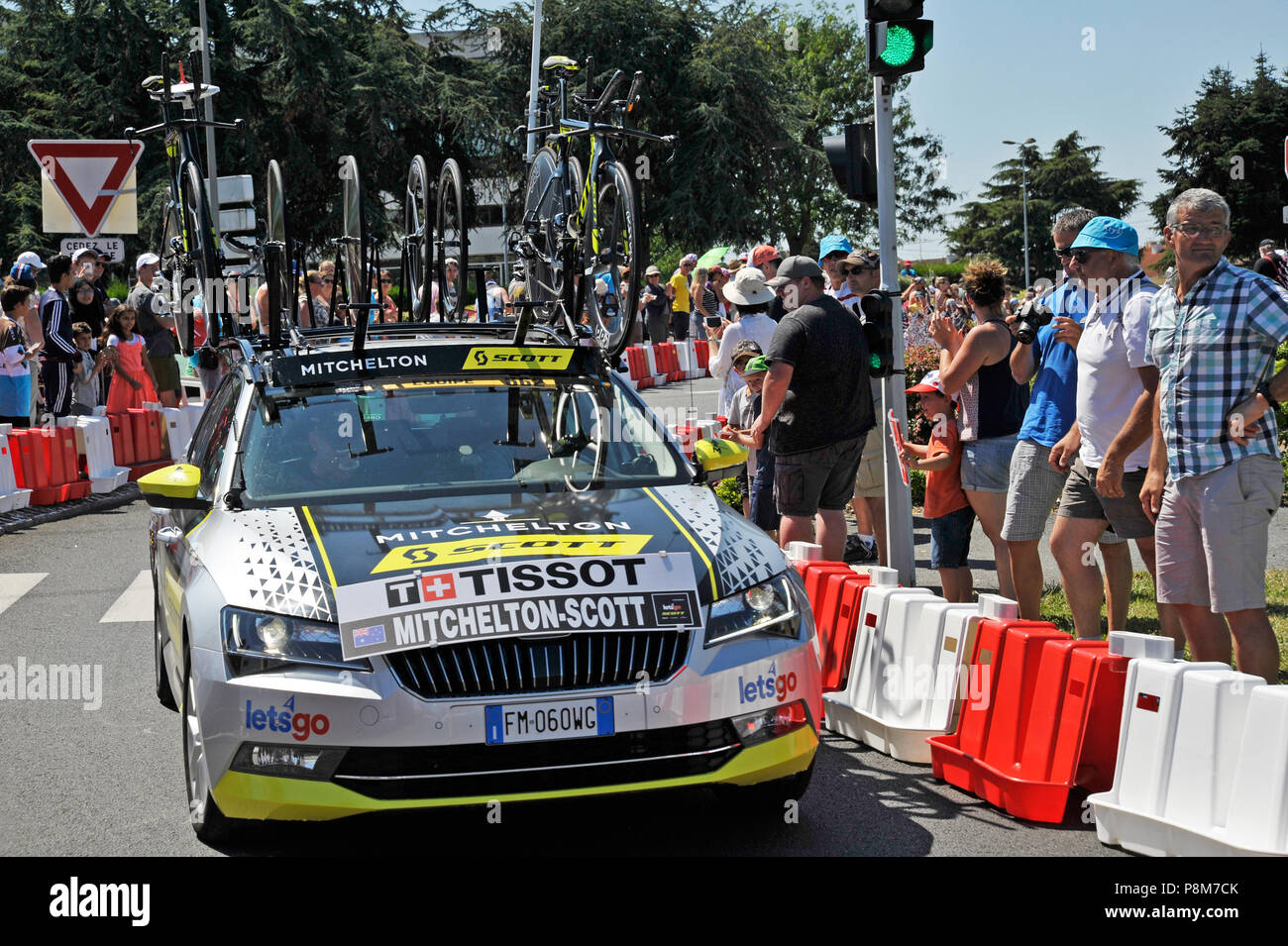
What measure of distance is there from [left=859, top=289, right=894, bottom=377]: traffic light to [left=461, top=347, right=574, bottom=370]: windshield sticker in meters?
2.46

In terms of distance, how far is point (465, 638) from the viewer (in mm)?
4828

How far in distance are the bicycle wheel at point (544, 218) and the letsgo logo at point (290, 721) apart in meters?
4.28

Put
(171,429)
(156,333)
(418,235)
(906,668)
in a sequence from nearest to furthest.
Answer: (906,668) < (418,235) < (171,429) < (156,333)

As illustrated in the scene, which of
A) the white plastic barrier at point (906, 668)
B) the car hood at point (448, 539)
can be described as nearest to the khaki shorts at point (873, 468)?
the white plastic barrier at point (906, 668)

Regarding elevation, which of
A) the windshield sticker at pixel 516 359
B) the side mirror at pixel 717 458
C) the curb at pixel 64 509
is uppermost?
the windshield sticker at pixel 516 359

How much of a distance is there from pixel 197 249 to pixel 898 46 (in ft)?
16.6

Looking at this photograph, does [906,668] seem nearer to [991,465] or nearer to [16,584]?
[991,465]

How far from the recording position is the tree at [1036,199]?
11588 centimetres

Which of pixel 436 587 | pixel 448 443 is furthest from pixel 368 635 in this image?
pixel 448 443

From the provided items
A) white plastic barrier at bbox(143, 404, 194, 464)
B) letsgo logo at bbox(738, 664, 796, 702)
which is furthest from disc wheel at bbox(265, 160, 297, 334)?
white plastic barrier at bbox(143, 404, 194, 464)

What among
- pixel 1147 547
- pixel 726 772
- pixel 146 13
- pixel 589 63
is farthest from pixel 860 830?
pixel 146 13

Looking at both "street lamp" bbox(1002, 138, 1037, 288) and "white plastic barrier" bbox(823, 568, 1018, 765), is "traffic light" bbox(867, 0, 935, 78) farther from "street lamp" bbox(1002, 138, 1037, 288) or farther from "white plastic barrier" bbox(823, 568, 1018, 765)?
"street lamp" bbox(1002, 138, 1037, 288)

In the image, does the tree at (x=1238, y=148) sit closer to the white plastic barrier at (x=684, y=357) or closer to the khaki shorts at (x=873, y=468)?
the white plastic barrier at (x=684, y=357)
